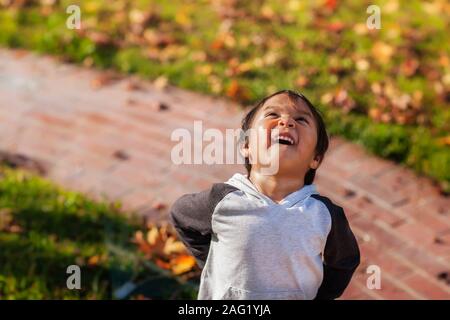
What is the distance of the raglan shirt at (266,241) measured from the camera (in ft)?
8.75

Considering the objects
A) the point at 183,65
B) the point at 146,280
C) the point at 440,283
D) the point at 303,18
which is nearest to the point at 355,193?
the point at 440,283

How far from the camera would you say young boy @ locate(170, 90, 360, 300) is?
268cm

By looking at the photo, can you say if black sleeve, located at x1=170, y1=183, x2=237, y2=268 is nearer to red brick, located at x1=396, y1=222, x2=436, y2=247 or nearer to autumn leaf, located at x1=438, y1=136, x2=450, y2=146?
red brick, located at x1=396, y1=222, x2=436, y2=247

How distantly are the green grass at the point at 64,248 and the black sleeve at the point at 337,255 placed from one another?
997 millimetres

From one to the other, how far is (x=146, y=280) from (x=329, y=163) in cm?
158

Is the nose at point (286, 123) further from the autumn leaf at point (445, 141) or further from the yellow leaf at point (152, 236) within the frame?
the autumn leaf at point (445, 141)

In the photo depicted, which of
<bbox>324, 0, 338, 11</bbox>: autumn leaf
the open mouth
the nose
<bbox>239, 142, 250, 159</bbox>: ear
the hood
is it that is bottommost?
the hood

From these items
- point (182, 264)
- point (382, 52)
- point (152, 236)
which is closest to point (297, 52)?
point (382, 52)

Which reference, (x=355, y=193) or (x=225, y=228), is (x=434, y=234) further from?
(x=225, y=228)

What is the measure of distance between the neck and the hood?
30 mm

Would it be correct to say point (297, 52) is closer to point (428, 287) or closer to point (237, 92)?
point (237, 92)

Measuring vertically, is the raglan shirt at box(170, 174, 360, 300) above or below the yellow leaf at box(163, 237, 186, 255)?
above

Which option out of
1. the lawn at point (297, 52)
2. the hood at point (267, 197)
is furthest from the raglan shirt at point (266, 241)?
the lawn at point (297, 52)

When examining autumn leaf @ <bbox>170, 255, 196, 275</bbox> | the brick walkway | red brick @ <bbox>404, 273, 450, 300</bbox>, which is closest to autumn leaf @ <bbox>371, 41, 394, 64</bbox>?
the brick walkway
